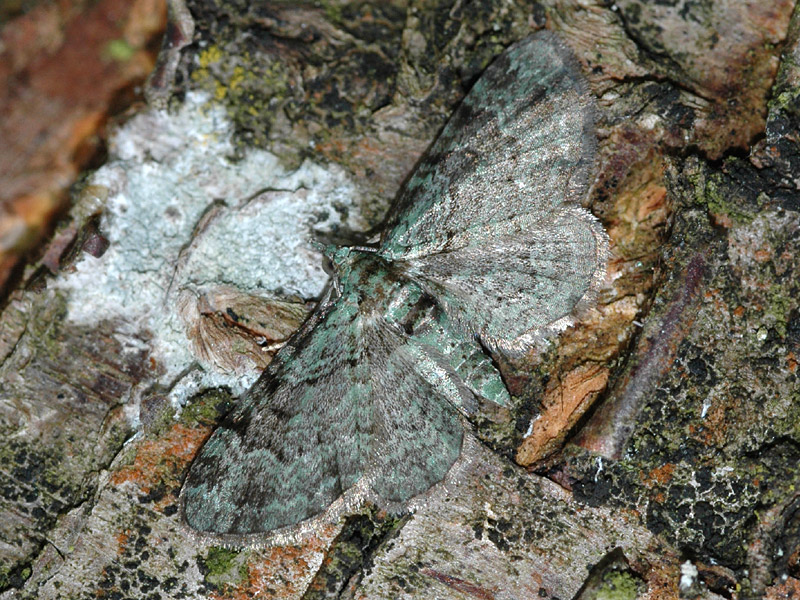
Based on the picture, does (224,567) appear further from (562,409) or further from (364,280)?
(562,409)

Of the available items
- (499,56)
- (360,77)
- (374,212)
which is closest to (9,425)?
(374,212)

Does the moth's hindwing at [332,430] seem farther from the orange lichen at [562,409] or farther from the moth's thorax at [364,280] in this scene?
the orange lichen at [562,409]

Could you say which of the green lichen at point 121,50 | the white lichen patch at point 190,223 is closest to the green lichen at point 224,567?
the white lichen patch at point 190,223

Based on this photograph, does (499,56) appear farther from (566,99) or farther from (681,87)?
(681,87)

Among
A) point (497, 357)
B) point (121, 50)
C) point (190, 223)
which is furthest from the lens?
point (121, 50)

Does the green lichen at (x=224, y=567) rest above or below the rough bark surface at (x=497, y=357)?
below

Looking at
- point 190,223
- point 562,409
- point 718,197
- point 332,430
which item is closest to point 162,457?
point 332,430
